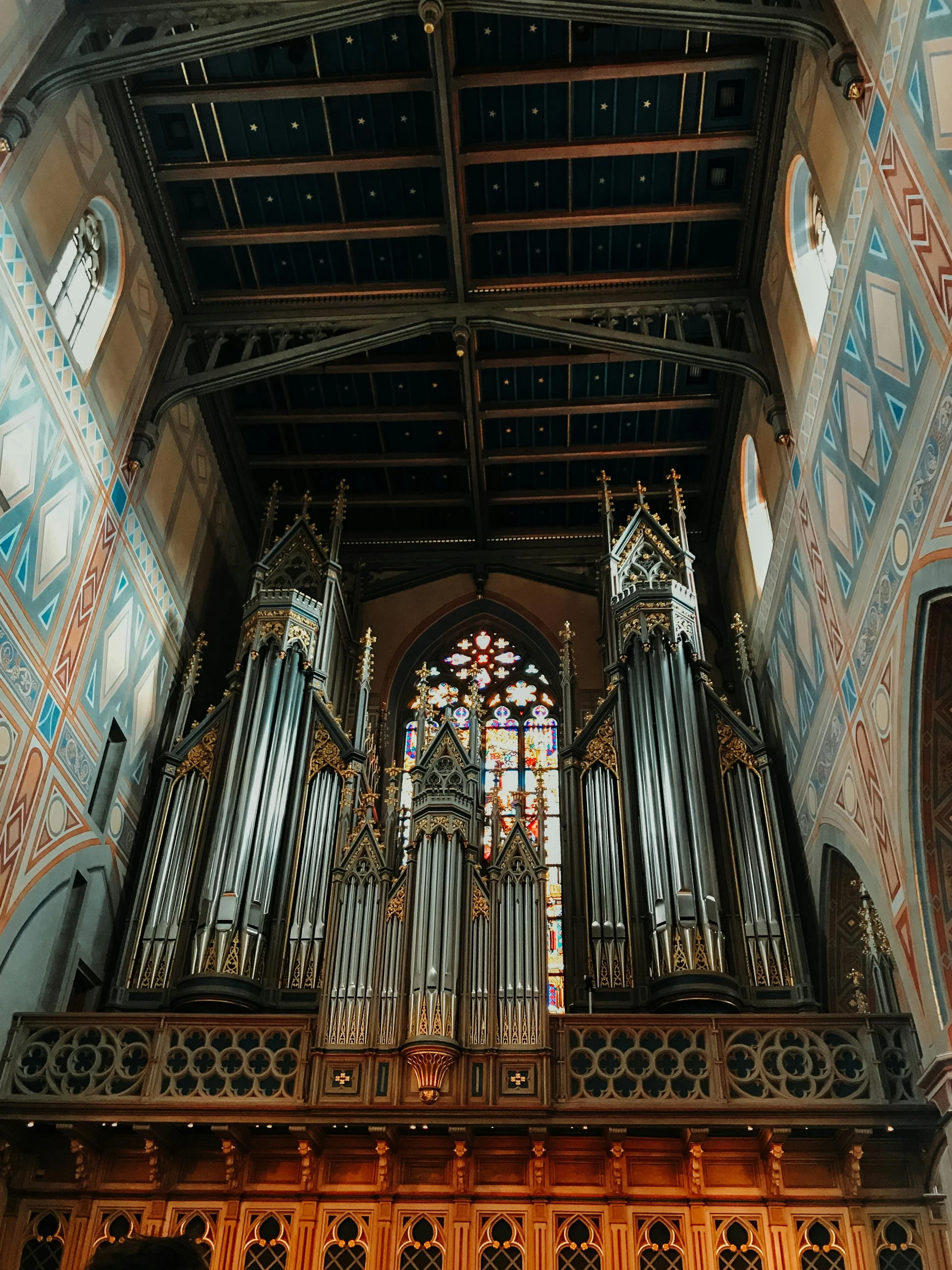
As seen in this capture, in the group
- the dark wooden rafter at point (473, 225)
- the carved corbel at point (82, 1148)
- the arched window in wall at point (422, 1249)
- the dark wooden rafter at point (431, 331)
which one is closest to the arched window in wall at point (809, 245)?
the dark wooden rafter at point (473, 225)

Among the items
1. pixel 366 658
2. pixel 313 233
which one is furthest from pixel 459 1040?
pixel 313 233

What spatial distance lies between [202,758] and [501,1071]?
6.23 meters

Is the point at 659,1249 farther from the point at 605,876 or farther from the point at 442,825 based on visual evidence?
the point at 442,825

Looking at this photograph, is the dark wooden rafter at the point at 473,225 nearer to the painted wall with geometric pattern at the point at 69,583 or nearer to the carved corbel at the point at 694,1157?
the painted wall with geometric pattern at the point at 69,583

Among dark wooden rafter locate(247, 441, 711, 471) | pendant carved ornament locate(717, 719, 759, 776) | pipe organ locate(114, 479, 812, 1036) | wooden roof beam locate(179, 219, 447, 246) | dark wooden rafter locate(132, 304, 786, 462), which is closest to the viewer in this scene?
pipe organ locate(114, 479, 812, 1036)

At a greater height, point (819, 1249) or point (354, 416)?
point (354, 416)

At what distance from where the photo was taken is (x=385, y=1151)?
423 inches

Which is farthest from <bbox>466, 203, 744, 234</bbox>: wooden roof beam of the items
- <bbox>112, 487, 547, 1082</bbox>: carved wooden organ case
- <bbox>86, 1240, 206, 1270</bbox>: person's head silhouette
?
<bbox>86, 1240, 206, 1270</bbox>: person's head silhouette

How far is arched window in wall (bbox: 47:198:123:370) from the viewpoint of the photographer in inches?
505

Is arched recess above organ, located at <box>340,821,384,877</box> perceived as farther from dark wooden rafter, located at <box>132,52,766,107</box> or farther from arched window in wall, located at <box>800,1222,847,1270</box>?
dark wooden rafter, located at <box>132,52,766,107</box>

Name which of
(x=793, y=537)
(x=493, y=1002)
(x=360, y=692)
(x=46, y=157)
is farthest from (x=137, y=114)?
(x=493, y=1002)

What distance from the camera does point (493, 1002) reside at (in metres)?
11.1

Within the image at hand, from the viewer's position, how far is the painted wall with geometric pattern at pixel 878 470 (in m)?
9.05

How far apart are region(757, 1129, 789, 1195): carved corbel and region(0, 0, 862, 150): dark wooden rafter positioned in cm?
1037
